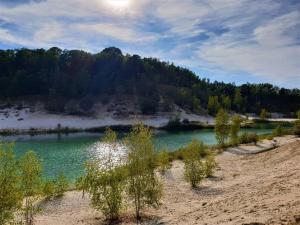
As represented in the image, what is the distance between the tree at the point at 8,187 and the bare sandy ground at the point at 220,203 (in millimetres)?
6589

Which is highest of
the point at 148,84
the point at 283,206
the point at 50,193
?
the point at 148,84

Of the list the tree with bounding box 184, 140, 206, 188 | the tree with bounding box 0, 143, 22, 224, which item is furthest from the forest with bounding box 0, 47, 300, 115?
the tree with bounding box 0, 143, 22, 224

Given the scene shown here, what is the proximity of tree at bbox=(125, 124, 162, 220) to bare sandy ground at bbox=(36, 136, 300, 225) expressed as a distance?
969 mm

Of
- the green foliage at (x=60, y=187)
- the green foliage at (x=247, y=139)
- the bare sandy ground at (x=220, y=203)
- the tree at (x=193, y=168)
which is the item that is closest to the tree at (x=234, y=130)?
the green foliage at (x=247, y=139)

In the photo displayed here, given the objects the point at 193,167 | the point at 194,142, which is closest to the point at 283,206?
the point at 193,167

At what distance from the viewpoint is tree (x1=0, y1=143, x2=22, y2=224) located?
1986 centimetres

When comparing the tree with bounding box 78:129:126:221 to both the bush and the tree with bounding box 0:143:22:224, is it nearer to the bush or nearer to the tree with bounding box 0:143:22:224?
the tree with bounding box 0:143:22:224

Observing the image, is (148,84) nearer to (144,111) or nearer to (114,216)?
(144,111)

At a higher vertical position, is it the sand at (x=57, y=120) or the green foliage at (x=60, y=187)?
the sand at (x=57, y=120)

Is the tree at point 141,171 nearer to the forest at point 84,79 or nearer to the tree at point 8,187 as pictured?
the tree at point 8,187

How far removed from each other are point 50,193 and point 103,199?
8658mm

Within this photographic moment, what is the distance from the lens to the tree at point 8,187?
19.9 metres

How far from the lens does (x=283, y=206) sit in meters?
18.6

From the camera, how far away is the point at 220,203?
77.5ft
